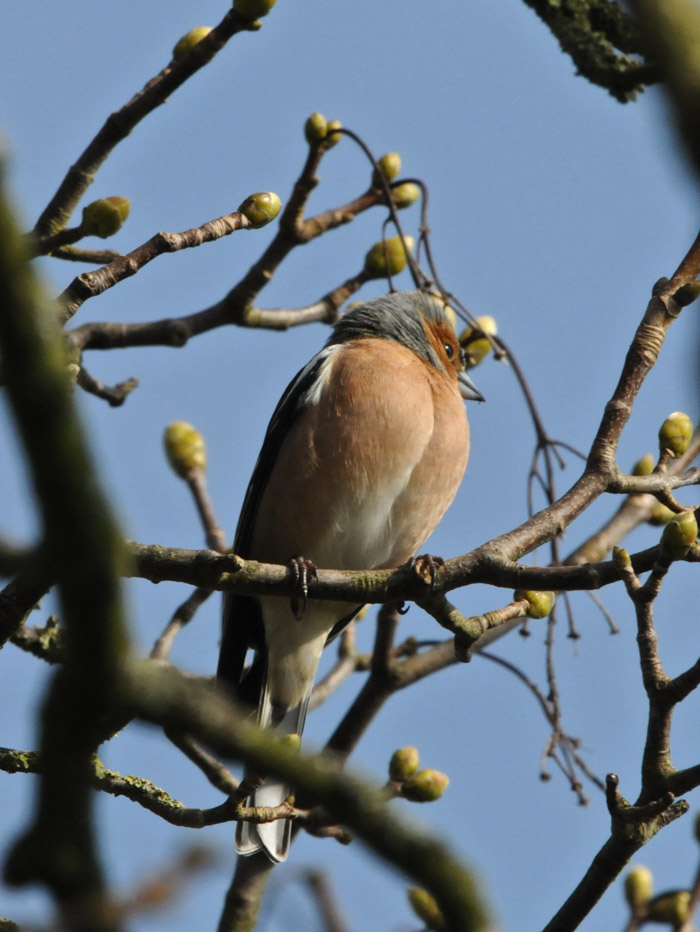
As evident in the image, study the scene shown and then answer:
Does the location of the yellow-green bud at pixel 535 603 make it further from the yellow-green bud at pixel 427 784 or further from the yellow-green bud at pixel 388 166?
the yellow-green bud at pixel 388 166

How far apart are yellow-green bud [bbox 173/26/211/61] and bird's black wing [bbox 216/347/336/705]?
169cm

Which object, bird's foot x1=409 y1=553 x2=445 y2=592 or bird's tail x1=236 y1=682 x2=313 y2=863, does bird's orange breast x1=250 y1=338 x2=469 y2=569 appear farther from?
bird's foot x1=409 y1=553 x2=445 y2=592

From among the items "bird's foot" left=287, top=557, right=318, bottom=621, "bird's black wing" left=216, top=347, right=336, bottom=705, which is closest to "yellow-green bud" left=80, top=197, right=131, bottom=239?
"bird's foot" left=287, top=557, right=318, bottom=621

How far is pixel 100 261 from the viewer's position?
436 centimetres

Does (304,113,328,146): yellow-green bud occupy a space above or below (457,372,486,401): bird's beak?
above

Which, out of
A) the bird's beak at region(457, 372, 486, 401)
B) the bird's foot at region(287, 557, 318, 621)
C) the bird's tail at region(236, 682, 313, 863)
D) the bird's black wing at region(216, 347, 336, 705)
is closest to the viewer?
the bird's foot at region(287, 557, 318, 621)

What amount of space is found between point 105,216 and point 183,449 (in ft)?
6.12

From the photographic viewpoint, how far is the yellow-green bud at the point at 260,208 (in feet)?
12.0

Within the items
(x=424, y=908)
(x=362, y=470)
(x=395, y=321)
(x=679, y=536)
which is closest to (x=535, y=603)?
(x=679, y=536)

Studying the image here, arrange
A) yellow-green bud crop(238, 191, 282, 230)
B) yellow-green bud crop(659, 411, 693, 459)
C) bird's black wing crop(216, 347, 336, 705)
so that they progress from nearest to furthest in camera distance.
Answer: yellow-green bud crop(238, 191, 282, 230), yellow-green bud crop(659, 411, 693, 459), bird's black wing crop(216, 347, 336, 705)

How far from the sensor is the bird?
5215 millimetres

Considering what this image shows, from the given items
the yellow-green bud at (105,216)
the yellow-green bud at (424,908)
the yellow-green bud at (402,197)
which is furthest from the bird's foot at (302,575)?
the yellow-green bud at (402,197)

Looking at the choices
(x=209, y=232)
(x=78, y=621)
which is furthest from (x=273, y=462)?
(x=78, y=621)

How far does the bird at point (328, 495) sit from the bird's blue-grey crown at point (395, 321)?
13cm
